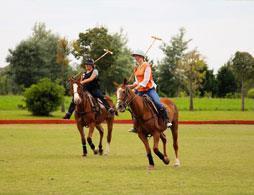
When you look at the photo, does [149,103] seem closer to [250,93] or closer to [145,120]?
[145,120]

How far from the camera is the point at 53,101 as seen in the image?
44.1m

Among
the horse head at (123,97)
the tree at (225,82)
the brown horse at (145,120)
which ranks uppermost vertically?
the tree at (225,82)

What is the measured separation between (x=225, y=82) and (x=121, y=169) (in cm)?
6966

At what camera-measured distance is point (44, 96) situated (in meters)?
43.7

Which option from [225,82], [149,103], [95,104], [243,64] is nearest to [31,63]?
[225,82]

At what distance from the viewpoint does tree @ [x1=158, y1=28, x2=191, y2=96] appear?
286 feet

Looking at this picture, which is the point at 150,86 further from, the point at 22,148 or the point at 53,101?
the point at 53,101

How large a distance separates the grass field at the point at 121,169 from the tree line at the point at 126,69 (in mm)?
36654

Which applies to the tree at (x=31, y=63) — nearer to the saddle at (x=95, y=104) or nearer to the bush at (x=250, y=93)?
the bush at (x=250, y=93)

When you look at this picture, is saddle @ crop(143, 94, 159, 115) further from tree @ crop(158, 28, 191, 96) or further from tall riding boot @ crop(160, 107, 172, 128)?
tree @ crop(158, 28, 191, 96)

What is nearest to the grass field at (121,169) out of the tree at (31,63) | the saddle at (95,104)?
the saddle at (95,104)

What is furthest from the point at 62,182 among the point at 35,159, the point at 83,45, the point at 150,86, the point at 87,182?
the point at 83,45

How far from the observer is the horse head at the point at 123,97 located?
642 inches

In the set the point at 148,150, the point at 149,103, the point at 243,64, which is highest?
the point at 243,64
